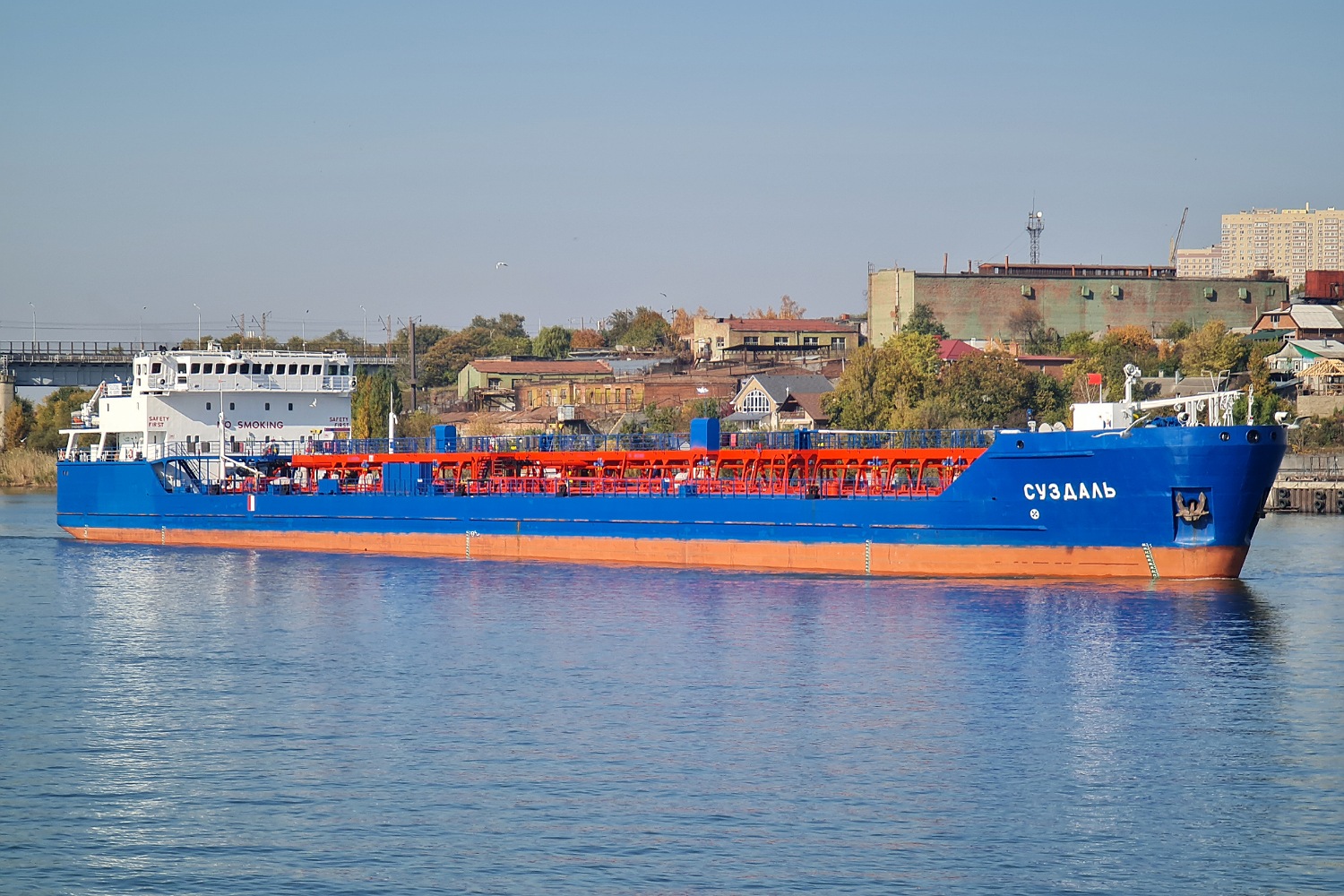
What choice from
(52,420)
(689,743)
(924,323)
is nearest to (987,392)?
(924,323)

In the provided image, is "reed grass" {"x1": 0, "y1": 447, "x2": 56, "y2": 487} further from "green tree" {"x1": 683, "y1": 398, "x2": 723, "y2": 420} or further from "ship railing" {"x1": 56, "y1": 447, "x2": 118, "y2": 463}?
"green tree" {"x1": 683, "y1": 398, "x2": 723, "y2": 420}

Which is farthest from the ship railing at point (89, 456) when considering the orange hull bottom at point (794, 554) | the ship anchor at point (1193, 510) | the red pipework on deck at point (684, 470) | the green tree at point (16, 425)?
the green tree at point (16, 425)

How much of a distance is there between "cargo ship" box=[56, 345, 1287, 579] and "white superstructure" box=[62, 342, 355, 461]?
8cm

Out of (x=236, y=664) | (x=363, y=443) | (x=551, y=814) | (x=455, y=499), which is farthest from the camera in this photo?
(x=363, y=443)

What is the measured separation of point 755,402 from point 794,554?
5050 cm

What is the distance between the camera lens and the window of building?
282 feet

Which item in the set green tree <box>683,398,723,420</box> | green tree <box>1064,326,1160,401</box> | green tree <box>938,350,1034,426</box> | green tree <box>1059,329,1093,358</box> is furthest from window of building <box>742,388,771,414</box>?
green tree <box>1059,329,1093,358</box>

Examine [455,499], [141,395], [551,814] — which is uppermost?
[141,395]

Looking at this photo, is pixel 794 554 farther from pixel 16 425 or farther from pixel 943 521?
pixel 16 425

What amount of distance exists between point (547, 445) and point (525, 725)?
992 inches

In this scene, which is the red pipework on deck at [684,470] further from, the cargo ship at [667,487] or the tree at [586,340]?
the tree at [586,340]

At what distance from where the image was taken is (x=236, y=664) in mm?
26391

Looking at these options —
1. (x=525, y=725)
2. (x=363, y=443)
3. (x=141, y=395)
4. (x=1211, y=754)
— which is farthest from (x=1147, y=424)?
(x=141, y=395)

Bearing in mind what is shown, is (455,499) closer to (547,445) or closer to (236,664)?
(547,445)
